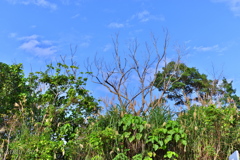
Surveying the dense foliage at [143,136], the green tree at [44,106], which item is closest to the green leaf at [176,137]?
the dense foliage at [143,136]

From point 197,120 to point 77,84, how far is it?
11.9ft

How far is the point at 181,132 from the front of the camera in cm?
486

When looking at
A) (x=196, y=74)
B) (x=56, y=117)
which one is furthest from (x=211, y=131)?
(x=196, y=74)

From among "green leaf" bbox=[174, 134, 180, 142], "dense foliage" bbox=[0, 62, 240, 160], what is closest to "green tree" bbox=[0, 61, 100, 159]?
"dense foliage" bbox=[0, 62, 240, 160]

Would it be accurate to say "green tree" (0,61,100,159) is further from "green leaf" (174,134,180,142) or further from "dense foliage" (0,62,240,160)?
"green leaf" (174,134,180,142)

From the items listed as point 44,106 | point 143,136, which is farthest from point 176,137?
point 44,106

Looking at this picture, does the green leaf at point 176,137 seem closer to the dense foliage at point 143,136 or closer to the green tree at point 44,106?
the dense foliage at point 143,136

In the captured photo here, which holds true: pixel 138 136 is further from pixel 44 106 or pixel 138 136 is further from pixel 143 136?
pixel 44 106

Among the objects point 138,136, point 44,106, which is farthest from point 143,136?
point 44,106

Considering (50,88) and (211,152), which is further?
(50,88)

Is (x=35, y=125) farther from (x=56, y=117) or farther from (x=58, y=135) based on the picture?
(x=56, y=117)

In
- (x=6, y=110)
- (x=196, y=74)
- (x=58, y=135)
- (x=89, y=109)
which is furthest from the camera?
(x=196, y=74)

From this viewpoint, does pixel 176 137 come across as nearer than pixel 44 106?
Yes

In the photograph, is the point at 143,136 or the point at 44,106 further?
the point at 44,106
